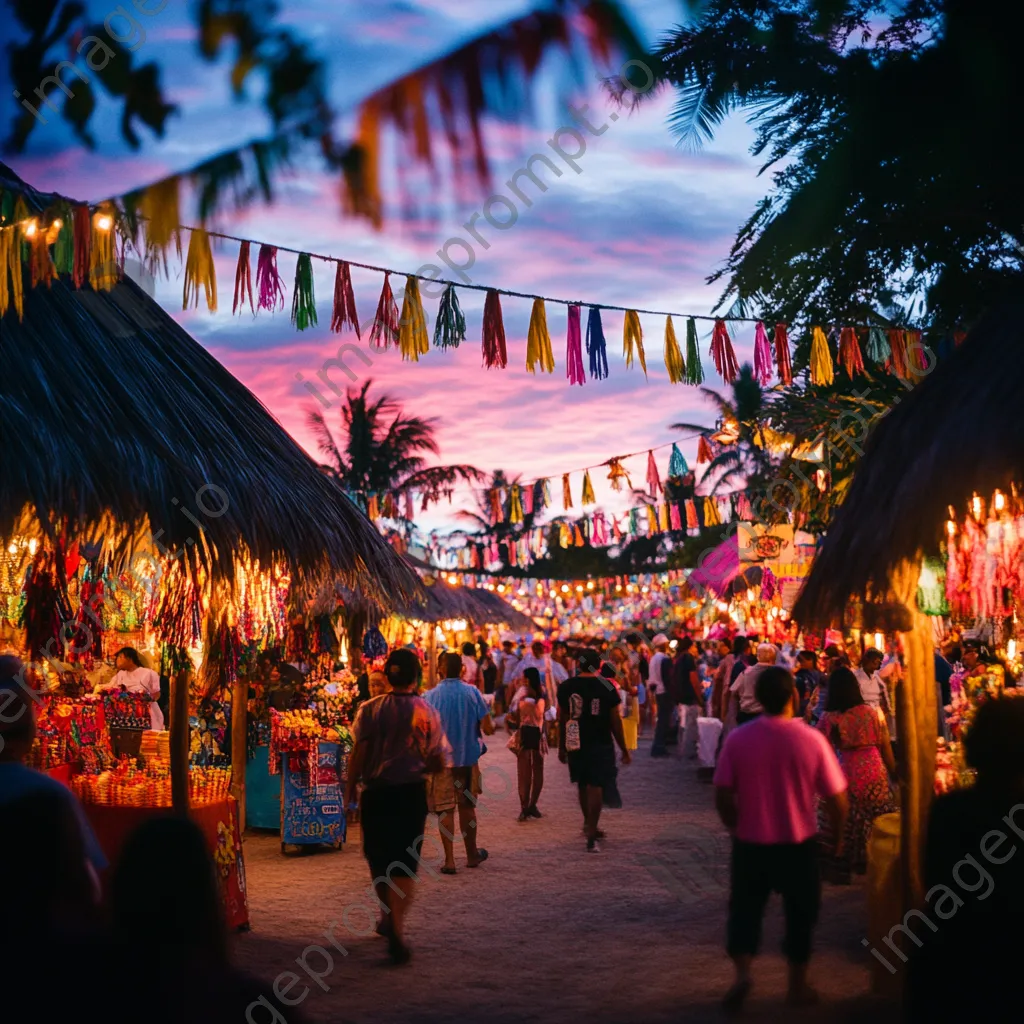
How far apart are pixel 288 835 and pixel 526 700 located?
124 inches

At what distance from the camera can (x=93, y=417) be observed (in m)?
6.79

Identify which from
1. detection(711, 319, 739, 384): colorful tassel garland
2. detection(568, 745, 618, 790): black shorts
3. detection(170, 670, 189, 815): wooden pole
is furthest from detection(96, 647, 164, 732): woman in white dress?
detection(711, 319, 739, 384): colorful tassel garland

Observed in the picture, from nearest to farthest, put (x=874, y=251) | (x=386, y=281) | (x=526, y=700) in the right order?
(x=386, y=281) → (x=874, y=251) → (x=526, y=700)

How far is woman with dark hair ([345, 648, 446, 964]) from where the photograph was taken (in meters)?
6.64

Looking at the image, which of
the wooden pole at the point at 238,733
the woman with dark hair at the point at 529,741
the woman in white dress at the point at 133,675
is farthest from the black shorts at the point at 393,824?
the woman with dark hair at the point at 529,741

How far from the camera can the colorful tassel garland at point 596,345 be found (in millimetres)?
9195

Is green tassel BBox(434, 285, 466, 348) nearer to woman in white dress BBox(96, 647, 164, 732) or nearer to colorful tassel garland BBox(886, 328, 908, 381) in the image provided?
colorful tassel garland BBox(886, 328, 908, 381)

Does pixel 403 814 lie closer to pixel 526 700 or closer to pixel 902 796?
pixel 902 796

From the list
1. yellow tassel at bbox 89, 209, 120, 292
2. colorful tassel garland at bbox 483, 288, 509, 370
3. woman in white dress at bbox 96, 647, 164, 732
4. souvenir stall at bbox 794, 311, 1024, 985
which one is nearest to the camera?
Result: souvenir stall at bbox 794, 311, 1024, 985

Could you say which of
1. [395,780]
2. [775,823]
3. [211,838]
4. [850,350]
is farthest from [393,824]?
[850,350]

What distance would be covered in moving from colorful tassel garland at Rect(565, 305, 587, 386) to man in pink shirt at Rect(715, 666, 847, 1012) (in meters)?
4.08

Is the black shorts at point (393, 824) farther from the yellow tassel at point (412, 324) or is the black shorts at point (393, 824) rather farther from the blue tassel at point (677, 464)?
the blue tassel at point (677, 464)

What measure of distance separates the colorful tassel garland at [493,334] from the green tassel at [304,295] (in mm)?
1411

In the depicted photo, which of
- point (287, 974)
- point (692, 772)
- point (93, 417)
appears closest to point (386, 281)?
point (93, 417)
